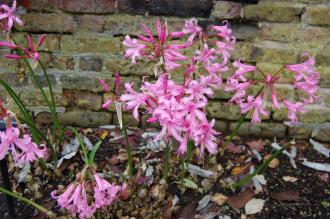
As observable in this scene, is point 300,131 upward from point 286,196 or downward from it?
upward

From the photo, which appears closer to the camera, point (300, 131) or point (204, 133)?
point (204, 133)

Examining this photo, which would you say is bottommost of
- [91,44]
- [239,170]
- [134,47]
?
[239,170]

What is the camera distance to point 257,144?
3053mm

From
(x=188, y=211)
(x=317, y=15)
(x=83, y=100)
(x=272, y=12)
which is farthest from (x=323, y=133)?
(x=83, y=100)

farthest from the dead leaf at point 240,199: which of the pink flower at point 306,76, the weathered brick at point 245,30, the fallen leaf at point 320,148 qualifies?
the weathered brick at point 245,30

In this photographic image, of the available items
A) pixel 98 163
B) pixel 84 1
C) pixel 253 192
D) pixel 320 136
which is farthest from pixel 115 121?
pixel 320 136

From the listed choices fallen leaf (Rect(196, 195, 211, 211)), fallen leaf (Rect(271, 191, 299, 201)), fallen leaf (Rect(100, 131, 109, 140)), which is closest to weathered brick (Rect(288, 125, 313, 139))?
fallen leaf (Rect(271, 191, 299, 201))

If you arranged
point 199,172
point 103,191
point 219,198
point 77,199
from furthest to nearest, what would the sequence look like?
1. point 199,172
2. point 219,198
3. point 103,191
4. point 77,199

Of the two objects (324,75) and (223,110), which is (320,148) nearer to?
(324,75)

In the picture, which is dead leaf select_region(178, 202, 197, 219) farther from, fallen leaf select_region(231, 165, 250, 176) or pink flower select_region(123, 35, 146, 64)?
pink flower select_region(123, 35, 146, 64)

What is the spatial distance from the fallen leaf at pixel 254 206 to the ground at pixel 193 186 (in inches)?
0.5

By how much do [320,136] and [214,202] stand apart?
104 centimetres

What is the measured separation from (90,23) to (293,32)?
128cm

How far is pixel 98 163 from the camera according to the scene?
9.09 ft
